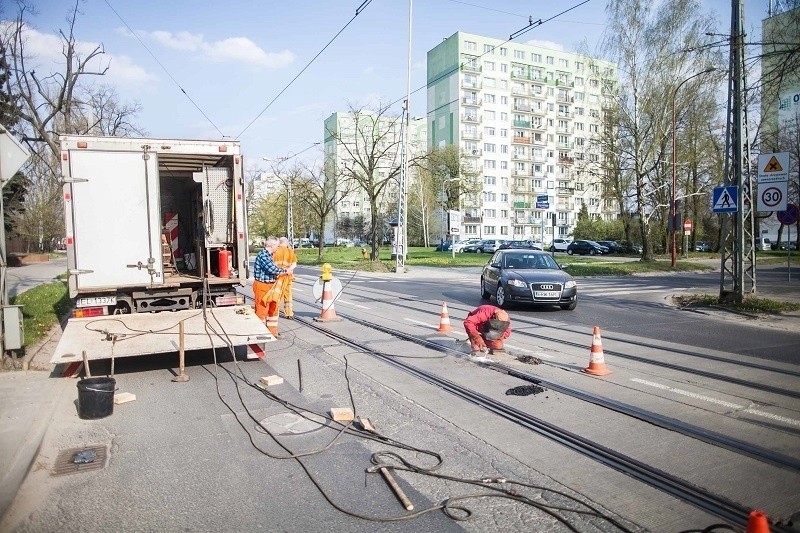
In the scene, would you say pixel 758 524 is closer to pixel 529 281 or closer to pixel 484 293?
pixel 529 281

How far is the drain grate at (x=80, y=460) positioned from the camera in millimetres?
4473

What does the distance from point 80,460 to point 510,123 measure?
9132cm

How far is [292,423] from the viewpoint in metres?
5.48

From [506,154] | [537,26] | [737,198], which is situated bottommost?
[737,198]

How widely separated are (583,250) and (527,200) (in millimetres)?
33420

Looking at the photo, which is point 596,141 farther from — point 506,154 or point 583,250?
point 506,154

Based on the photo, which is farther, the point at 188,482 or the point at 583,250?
the point at 583,250

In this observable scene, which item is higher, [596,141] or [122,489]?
[596,141]

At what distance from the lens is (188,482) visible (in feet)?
13.7

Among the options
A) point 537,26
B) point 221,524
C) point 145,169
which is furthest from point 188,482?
point 537,26

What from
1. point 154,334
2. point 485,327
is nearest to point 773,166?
point 485,327

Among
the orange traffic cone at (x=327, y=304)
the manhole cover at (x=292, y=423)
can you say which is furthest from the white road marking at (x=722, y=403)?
the orange traffic cone at (x=327, y=304)

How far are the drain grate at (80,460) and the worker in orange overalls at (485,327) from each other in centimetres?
501

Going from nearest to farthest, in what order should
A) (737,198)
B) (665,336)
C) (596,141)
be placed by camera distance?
(665,336) → (737,198) → (596,141)
